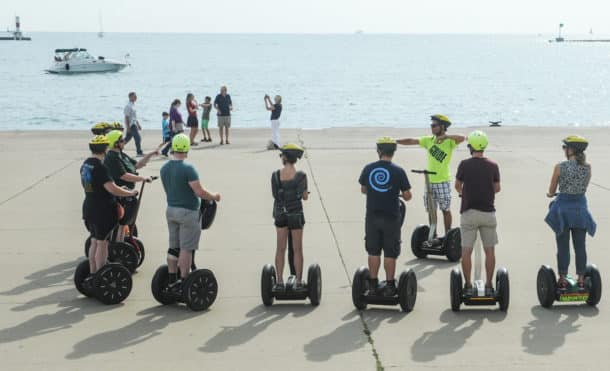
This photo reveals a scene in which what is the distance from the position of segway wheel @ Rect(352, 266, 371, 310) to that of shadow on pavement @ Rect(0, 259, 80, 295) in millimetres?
3536

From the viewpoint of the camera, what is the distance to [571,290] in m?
9.41

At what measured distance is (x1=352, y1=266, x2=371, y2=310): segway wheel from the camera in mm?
9281

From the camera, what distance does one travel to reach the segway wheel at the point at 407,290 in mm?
9234

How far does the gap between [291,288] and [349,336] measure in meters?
1.14

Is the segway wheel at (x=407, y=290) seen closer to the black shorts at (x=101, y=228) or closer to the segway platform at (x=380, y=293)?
the segway platform at (x=380, y=293)

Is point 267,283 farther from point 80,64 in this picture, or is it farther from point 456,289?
point 80,64

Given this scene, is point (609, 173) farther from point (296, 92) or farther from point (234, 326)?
point (296, 92)

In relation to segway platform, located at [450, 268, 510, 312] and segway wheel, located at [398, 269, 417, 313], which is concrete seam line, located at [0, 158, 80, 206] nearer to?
segway wheel, located at [398, 269, 417, 313]

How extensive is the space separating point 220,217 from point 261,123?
4674 cm

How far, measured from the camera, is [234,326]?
8.95m

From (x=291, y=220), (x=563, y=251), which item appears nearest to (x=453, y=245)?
(x=563, y=251)

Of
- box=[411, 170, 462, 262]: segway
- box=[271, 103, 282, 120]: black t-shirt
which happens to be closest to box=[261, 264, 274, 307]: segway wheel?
box=[411, 170, 462, 262]: segway

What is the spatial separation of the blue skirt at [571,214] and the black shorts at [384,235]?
1.65 m

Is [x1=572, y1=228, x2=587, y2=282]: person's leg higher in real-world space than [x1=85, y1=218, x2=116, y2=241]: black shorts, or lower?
lower
